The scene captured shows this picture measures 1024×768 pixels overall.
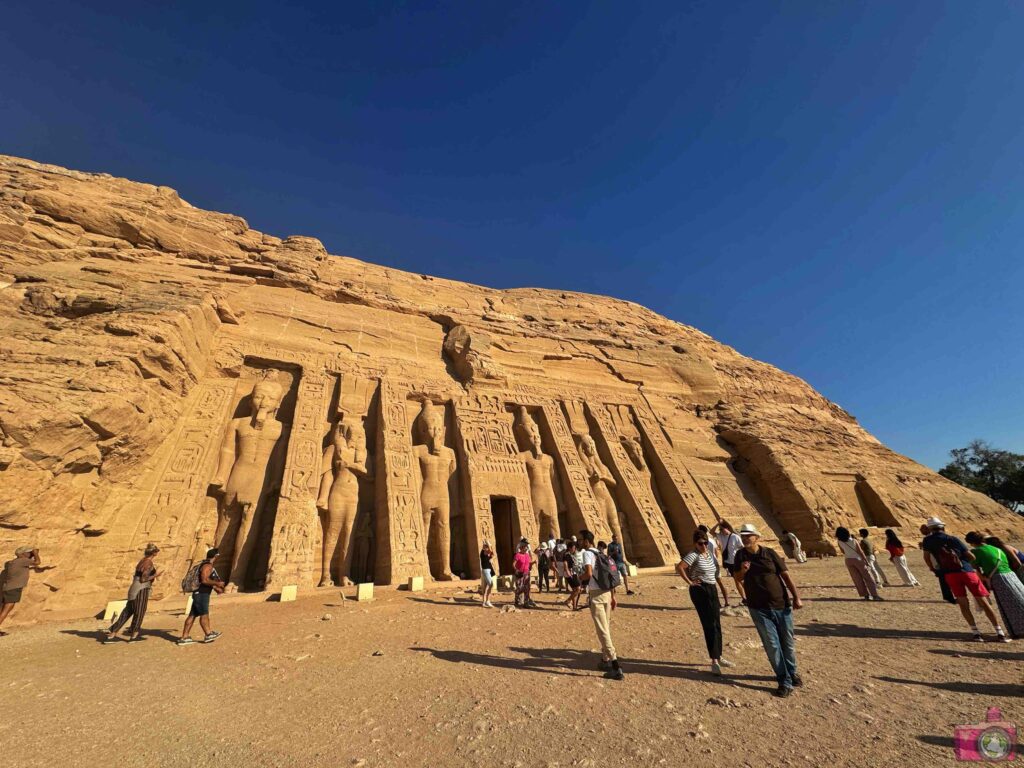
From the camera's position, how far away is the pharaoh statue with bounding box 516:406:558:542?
15625 millimetres

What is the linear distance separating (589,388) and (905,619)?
593 inches

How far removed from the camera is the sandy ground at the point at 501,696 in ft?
10.4

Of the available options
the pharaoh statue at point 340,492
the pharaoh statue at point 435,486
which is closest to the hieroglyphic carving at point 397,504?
the pharaoh statue at point 435,486

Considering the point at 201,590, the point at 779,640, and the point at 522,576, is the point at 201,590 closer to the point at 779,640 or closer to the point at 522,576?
the point at 522,576

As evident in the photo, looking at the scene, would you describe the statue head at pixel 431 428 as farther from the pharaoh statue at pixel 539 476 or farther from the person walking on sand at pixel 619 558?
the person walking on sand at pixel 619 558

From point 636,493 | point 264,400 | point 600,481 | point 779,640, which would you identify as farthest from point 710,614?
point 264,400

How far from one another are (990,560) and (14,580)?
525 inches

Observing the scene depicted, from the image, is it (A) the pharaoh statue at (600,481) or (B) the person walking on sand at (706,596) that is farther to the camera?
(A) the pharaoh statue at (600,481)

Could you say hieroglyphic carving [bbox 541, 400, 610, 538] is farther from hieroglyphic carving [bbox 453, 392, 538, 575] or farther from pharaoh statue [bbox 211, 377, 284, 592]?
pharaoh statue [bbox 211, 377, 284, 592]

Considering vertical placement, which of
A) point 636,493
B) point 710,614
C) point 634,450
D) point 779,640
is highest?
point 634,450

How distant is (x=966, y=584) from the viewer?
18.4 ft

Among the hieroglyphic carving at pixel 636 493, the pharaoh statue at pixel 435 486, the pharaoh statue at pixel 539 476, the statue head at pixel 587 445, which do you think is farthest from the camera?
the statue head at pixel 587 445

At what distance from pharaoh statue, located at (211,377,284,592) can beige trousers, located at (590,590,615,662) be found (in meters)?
9.66

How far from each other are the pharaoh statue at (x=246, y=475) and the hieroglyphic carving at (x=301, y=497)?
26.4 inches
